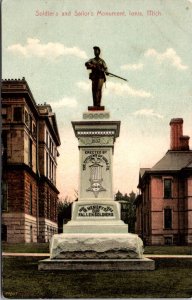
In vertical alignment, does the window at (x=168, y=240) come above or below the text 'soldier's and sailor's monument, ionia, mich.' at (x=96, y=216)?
below

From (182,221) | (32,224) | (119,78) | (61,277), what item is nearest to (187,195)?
(182,221)

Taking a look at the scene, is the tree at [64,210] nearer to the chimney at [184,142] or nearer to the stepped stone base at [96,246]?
the stepped stone base at [96,246]

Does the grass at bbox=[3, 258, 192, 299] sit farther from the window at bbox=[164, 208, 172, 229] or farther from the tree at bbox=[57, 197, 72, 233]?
the window at bbox=[164, 208, 172, 229]

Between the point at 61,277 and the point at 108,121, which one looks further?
the point at 108,121

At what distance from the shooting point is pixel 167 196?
4122cm

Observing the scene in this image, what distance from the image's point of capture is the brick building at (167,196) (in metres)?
36.2

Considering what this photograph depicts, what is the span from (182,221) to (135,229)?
3706mm

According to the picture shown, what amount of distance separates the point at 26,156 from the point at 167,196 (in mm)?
14688

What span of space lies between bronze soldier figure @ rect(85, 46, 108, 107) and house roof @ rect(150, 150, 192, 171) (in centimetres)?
2155

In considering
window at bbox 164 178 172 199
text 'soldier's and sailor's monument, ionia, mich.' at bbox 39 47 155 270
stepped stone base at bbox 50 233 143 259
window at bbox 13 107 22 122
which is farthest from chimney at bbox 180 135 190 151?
→ stepped stone base at bbox 50 233 143 259

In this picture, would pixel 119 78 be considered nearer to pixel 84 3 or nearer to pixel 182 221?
pixel 84 3

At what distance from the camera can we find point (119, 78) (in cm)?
1722

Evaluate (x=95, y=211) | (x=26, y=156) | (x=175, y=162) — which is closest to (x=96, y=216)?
(x=95, y=211)

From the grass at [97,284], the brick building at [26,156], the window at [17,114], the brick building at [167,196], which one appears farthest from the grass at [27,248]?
the brick building at [167,196]
